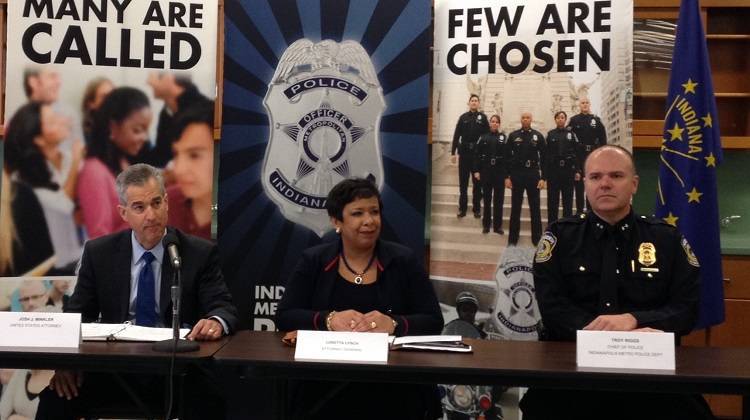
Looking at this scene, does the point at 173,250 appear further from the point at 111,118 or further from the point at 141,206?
the point at 111,118

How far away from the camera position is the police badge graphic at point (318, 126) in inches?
146

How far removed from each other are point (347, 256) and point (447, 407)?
1.16 metres

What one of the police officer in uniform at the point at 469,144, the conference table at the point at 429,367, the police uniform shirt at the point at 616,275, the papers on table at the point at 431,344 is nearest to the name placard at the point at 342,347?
the conference table at the point at 429,367

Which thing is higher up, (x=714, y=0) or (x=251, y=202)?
(x=714, y=0)

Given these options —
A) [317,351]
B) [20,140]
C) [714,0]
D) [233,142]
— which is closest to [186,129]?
[233,142]

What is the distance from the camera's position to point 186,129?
374 centimetres

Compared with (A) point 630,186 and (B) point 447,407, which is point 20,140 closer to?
(B) point 447,407

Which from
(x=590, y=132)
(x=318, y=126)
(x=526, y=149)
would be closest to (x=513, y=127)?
(x=526, y=149)

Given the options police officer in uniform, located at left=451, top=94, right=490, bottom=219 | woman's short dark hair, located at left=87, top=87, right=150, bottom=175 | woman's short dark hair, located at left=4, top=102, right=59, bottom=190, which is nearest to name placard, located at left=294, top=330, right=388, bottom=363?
police officer in uniform, located at left=451, top=94, right=490, bottom=219

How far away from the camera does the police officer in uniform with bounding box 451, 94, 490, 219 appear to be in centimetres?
369

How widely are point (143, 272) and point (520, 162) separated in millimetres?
1765

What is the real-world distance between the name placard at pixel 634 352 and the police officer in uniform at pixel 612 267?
0.49 metres

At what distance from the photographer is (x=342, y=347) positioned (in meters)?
2.16

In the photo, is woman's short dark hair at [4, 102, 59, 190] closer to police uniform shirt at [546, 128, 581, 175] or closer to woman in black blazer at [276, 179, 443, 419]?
woman in black blazer at [276, 179, 443, 419]
